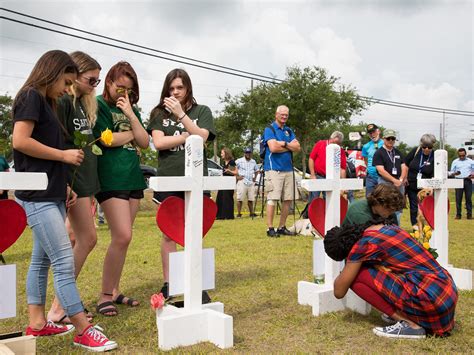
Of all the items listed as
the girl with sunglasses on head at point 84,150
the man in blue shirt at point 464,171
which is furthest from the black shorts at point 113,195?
the man in blue shirt at point 464,171

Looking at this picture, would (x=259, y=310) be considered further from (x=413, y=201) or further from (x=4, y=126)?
(x=4, y=126)

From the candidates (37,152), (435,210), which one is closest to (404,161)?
(435,210)

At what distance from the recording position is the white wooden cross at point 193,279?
119 inches

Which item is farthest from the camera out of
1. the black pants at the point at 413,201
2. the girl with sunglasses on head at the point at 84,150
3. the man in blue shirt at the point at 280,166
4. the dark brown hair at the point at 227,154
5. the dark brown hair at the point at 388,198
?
the dark brown hair at the point at 227,154

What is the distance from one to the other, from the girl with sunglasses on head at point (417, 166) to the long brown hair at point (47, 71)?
639cm

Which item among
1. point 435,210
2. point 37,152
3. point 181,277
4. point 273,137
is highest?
point 273,137

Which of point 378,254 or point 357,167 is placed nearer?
point 378,254

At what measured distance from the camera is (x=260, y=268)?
546cm

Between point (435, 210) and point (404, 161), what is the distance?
12.2ft

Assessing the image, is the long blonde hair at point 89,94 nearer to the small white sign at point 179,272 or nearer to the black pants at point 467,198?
the small white sign at point 179,272

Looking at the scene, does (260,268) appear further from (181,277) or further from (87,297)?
(181,277)

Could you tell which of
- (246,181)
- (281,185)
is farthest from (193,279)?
(246,181)

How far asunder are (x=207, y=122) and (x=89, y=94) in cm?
90

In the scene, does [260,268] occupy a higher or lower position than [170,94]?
lower
